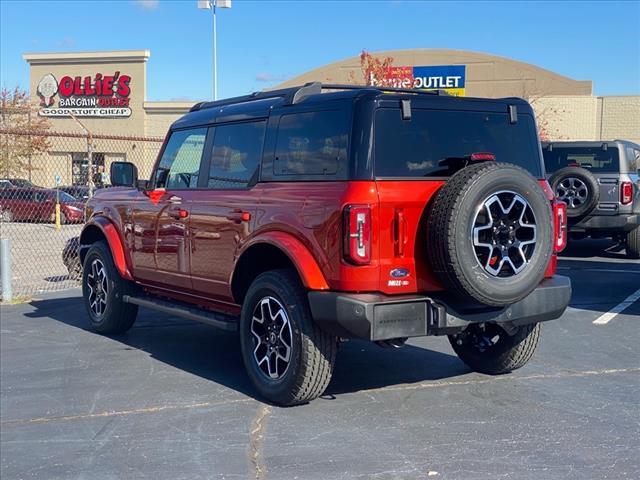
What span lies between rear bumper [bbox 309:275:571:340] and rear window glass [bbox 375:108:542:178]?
0.79 m

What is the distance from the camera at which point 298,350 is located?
16.3 ft

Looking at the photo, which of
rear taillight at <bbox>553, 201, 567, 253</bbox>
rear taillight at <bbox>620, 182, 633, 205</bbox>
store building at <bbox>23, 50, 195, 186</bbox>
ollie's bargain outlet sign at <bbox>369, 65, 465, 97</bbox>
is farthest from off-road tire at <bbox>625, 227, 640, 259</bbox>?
store building at <bbox>23, 50, 195, 186</bbox>

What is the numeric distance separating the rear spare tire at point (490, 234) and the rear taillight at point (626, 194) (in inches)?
337

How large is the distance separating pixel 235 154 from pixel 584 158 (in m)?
8.84

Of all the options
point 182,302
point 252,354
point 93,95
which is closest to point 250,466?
point 252,354

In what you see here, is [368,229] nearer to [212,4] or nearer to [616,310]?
[616,310]

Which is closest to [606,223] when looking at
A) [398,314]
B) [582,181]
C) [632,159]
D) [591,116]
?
[582,181]

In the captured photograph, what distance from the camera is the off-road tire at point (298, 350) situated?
16.2 ft

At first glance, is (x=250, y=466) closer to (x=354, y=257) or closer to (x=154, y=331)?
(x=354, y=257)

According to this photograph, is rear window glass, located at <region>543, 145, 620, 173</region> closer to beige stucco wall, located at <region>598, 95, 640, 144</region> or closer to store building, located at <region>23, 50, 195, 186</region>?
beige stucco wall, located at <region>598, 95, 640, 144</region>

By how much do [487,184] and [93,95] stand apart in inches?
1625

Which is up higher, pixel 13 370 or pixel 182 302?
pixel 182 302

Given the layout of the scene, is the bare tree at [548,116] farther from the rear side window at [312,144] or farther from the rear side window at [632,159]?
the rear side window at [312,144]

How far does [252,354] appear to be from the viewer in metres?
5.47
